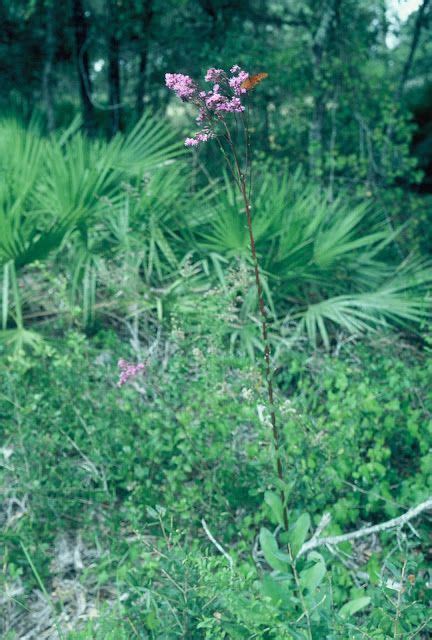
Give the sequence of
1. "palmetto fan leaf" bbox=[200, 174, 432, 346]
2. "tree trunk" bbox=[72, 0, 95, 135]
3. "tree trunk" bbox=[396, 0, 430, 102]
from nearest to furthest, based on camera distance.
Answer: "palmetto fan leaf" bbox=[200, 174, 432, 346]
"tree trunk" bbox=[396, 0, 430, 102]
"tree trunk" bbox=[72, 0, 95, 135]

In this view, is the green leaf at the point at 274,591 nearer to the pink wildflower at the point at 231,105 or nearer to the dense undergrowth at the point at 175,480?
the dense undergrowth at the point at 175,480

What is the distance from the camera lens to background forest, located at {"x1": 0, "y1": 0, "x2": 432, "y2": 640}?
66.4 inches

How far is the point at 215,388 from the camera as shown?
222cm

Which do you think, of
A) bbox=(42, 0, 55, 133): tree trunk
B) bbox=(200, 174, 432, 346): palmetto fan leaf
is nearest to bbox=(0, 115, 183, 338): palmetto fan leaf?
bbox=(200, 174, 432, 346): palmetto fan leaf

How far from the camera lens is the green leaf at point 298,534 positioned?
154 cm

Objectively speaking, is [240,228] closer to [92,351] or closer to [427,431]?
[92,351]

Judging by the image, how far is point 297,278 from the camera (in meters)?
3.57

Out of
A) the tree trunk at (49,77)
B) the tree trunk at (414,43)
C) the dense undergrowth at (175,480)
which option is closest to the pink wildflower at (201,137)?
the dense undergrowth at (175,480)

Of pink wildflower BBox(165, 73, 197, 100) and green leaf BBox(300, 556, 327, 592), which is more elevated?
pink wildflower BBox(165, 73, 197, 100)

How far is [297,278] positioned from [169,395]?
54.3 inches

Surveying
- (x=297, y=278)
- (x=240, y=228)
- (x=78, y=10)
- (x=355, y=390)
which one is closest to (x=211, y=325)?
(x=355, y=390)

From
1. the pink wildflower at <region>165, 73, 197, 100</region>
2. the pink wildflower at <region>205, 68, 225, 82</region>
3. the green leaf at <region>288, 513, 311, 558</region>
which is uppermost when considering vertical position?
the pink wildflower at <region>205, 68, 225, 82</region>

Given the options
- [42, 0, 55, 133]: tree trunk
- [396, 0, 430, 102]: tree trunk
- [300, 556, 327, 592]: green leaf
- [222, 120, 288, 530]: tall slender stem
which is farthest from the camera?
[42, 0, 55, 133]: tree trunk

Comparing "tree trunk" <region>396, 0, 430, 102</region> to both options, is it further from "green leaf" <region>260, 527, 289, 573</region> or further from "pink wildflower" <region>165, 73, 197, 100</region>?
"green leaf" <region>260, 527, 289, 573</region>
